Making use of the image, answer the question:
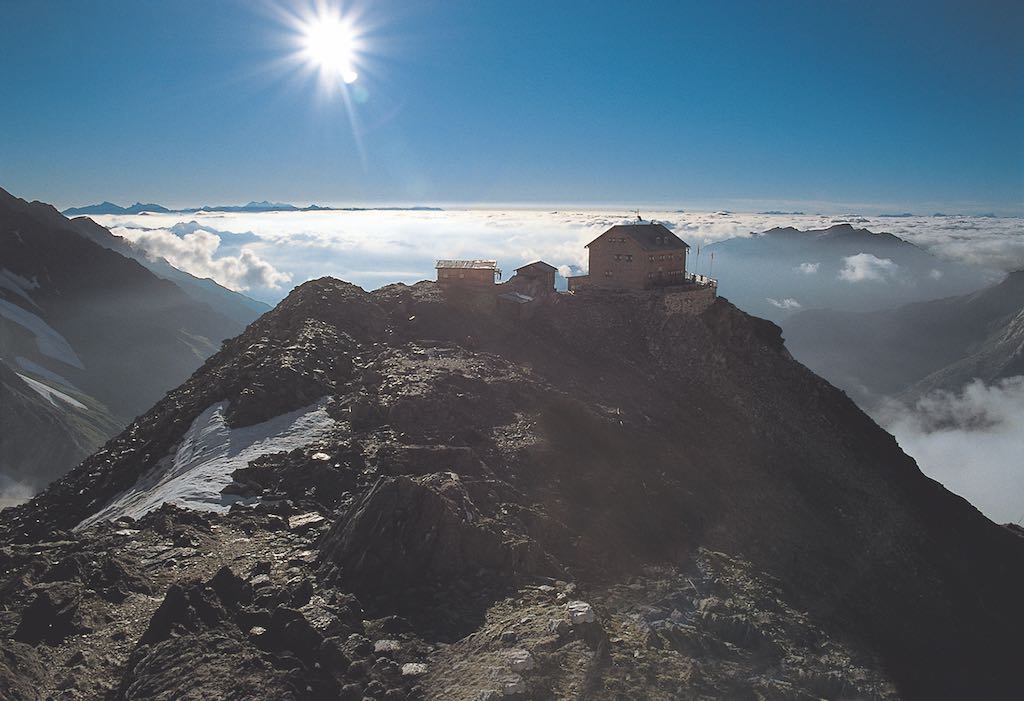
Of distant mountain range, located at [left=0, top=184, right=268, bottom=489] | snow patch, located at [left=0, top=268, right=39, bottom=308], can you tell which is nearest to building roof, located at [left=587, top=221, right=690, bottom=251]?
distant mountain range, located at [left=0, top=184, right=268, bottom=489]

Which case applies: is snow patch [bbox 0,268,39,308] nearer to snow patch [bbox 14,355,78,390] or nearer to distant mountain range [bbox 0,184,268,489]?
distant mountain range [bbox 0,184,268,489]

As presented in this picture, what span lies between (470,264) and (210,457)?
30.3 meters

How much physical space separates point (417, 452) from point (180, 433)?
13170mm

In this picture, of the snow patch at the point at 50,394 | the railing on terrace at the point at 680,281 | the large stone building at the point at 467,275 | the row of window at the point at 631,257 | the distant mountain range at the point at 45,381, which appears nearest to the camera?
the large stone building at the point at 467,275

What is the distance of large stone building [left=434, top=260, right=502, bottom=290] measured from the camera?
52.2 m

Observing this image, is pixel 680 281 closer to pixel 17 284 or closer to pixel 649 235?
pixel 649 235

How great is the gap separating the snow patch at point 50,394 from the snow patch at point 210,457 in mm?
155094

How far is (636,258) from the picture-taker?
55250 mm

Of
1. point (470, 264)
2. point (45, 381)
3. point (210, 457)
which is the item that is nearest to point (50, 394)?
point (45, 381)

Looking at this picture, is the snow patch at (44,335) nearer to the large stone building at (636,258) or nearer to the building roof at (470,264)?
the building roof at (470,264)

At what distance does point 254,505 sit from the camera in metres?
23.0

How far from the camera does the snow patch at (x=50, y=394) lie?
154 metres

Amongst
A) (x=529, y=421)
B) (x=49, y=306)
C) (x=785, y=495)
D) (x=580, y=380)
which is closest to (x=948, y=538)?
(x=785, y=495)

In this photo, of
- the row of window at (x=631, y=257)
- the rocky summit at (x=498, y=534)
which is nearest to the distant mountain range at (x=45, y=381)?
the rocky summit at (x=498, y=534)
